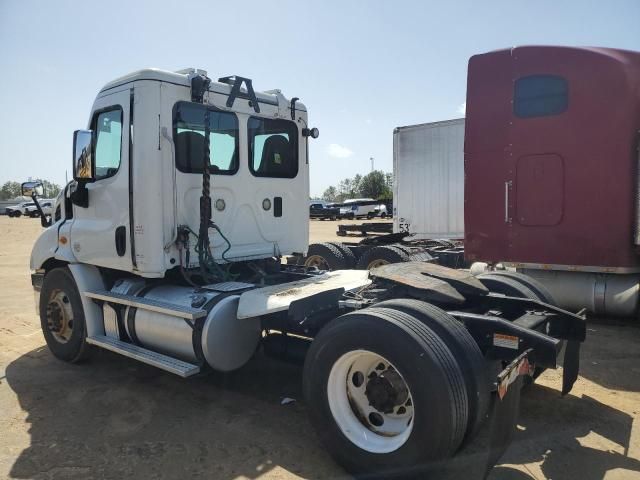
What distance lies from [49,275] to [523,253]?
6219 millimetres

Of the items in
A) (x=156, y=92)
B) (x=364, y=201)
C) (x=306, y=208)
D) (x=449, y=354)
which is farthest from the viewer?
(x=364, y=201)

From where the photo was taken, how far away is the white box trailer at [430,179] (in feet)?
34.1

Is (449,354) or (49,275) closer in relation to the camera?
(449,354)

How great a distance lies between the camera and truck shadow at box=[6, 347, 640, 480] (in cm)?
351

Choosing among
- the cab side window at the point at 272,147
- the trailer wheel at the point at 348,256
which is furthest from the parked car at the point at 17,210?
the cab side window at the point at 272,147

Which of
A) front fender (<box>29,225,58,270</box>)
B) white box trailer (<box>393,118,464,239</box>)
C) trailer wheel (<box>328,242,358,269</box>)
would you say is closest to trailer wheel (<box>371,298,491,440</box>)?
front fender (<box>29,225,58,270</box>)

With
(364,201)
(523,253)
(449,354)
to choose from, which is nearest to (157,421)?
(449,354)

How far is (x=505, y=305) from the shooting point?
4.25m

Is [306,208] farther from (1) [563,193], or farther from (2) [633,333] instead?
(2) [633,333]

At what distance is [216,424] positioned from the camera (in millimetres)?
4234

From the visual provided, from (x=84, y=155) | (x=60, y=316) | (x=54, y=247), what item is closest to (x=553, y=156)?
(x=84, y=155)

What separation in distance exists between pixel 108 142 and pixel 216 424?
2.95 meters

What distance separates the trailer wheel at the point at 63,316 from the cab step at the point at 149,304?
379 mm

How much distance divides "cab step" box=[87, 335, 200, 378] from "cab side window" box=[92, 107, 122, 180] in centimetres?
163
